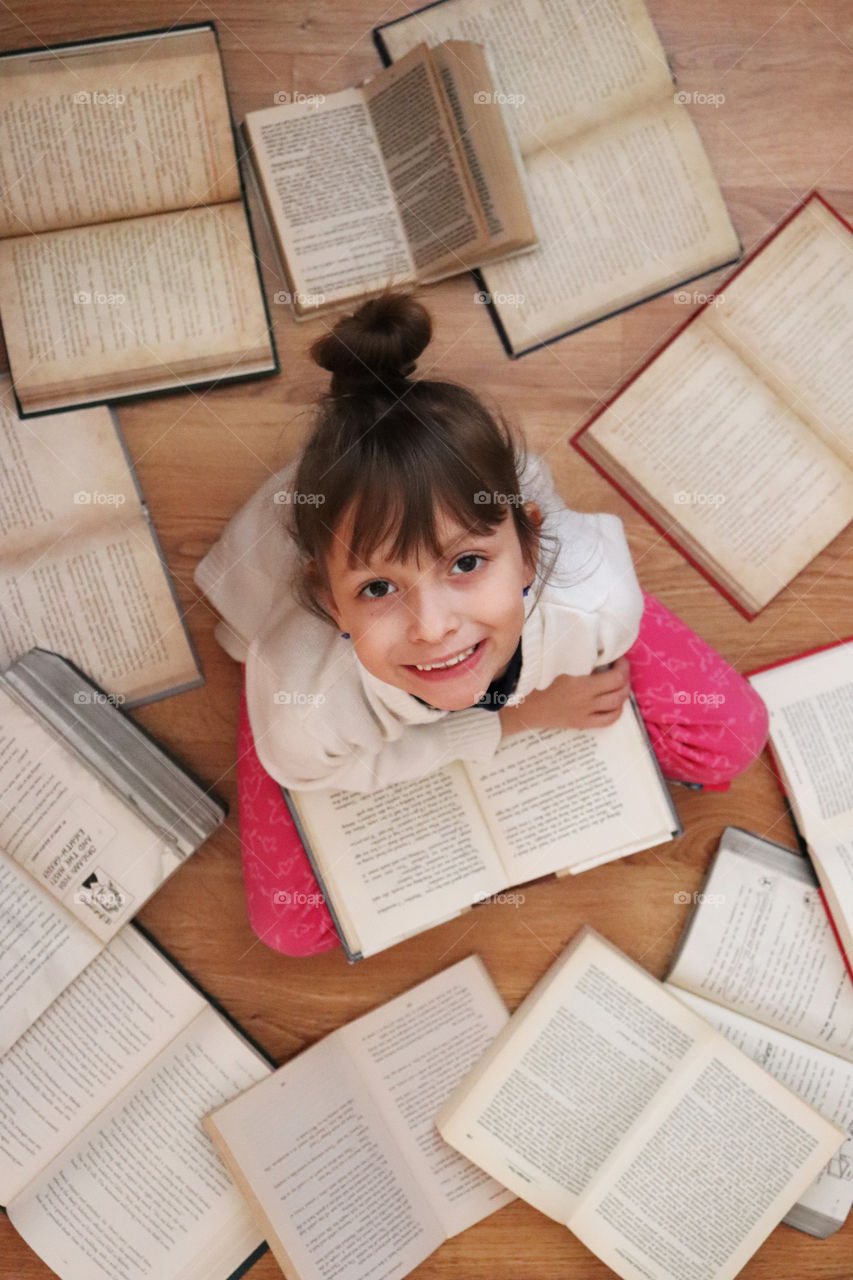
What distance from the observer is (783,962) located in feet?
3.59

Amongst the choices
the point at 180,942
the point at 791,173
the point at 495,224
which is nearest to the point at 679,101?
the point at 791,173

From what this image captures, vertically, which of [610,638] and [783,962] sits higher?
[610,638]

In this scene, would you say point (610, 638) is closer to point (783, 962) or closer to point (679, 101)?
point (783, 962)

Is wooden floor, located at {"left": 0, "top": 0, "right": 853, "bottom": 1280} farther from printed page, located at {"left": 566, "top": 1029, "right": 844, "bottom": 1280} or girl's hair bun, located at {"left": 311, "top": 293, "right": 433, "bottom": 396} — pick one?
girl's hair bun, located at {"left": 311, "top": 293, "right": 433, "bottom": 396}

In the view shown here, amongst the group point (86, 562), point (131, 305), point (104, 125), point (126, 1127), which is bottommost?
point (126, 1127)

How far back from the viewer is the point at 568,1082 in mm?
1054

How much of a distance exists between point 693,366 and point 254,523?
0.53m

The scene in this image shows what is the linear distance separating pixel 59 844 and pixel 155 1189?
39cm

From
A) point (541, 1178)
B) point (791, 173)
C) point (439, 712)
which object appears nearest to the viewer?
point (439, 712)

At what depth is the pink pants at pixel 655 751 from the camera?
1.03m

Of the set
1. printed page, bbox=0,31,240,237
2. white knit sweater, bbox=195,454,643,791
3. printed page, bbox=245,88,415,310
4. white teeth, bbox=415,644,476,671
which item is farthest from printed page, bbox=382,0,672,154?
white teeth, bbox=415,644,476,671

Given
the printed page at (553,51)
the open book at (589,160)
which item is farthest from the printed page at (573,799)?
the printed page at (553,51)

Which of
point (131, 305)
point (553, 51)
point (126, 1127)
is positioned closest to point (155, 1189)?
point (126, 1127)

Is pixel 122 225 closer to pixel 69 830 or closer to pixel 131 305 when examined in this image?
pixel 131 305
